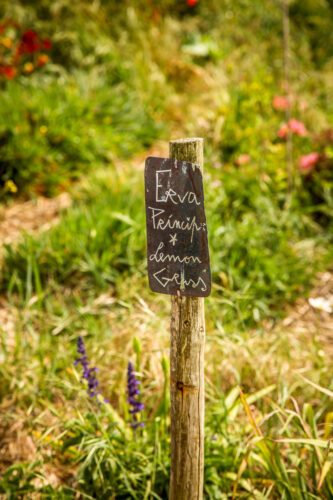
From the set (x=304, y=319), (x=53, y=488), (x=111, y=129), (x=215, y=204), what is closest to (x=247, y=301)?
(x=304, y=319)

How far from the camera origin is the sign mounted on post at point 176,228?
1.19 m

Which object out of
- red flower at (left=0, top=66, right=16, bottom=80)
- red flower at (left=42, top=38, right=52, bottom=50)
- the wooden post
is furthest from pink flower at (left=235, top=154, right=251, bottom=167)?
red flower at (left=42, top=38, right=52, bottom=50)

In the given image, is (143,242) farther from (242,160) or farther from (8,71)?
(8,71)

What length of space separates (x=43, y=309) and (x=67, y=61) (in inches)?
148

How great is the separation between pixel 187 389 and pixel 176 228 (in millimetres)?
491

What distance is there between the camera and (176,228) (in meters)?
1.23

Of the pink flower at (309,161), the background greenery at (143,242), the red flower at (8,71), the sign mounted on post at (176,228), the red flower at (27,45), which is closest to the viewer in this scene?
the sign mounted on post at (176,228)

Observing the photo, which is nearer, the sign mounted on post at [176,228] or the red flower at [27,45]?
the sign mounted on post at [176,228]

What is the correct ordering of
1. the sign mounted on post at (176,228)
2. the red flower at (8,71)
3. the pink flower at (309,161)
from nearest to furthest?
the sign mounted on post at (176,228) < the pink flower at (309,161) < the red flower at (8,71)

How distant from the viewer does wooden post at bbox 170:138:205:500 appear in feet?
4.22

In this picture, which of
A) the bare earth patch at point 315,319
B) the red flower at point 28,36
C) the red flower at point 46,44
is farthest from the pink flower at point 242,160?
the red flower at point 28,36

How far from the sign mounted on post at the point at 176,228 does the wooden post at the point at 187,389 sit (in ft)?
0.16

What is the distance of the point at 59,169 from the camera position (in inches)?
160

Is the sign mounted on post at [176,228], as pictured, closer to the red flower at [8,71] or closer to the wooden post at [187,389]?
the wooden post at [187,389]
